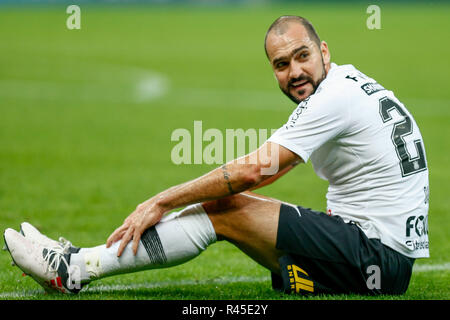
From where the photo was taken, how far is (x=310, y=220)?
4.59 m

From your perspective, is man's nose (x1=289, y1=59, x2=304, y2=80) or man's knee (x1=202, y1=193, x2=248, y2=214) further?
man's nose (x1=289, y1=59, x2=304, y2=80)

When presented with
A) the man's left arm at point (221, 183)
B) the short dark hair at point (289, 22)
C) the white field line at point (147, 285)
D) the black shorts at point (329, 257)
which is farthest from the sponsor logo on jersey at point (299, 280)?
the short dark hair at point (289, 22)

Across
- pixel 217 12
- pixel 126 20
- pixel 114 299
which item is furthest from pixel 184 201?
pixel 217 12

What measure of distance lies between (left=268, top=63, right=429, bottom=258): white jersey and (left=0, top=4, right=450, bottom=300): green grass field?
1.73ft

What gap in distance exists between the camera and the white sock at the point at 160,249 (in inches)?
179

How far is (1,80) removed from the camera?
63.7 ft

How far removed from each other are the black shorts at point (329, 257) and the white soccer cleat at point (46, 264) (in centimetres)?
124

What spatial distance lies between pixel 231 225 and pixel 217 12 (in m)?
43.2

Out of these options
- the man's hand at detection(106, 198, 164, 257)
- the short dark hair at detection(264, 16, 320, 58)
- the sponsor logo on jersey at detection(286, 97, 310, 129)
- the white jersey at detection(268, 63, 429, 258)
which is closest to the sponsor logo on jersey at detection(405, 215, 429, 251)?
the white jersey at detection(268, 63, 429, 258)

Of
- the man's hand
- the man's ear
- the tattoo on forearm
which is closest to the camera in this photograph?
the tattoo on forearm

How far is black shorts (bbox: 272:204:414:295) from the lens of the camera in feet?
14.9

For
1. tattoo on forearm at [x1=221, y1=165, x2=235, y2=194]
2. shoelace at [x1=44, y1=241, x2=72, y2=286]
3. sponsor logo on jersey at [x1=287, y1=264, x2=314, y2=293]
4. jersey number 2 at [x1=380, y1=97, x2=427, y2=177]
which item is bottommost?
sponsor logo on jersey at [x1=287, y1=264, x2=314, y2=293]

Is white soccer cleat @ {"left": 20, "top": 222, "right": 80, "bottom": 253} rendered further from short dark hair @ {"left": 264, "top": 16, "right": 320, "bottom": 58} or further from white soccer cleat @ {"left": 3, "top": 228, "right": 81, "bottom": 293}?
short dark hair @ {"left": 264, "top": 16, "right": 320, "bottom": 58}

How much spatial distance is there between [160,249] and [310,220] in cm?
89
